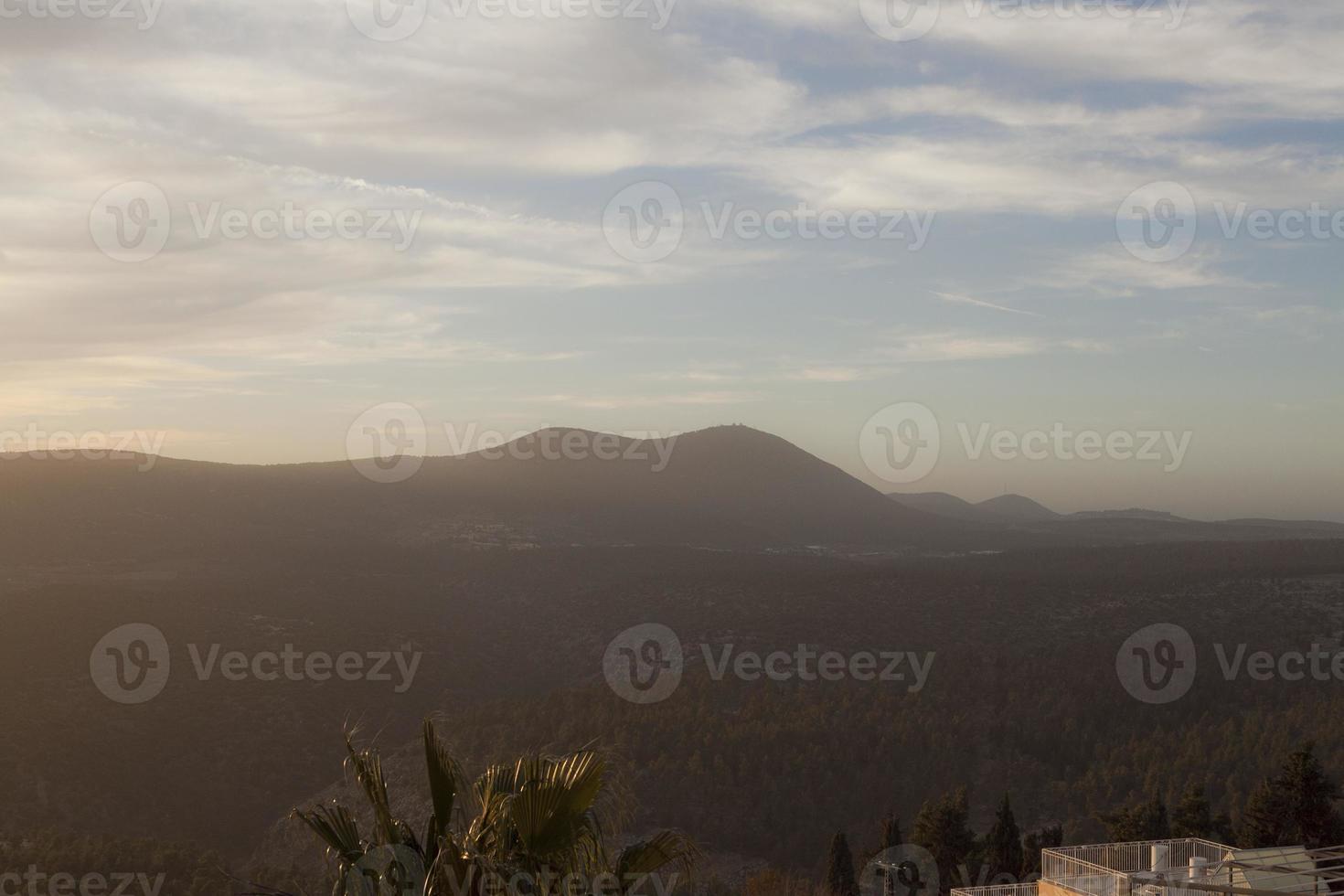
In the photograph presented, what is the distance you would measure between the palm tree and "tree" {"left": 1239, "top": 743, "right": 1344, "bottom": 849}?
31.0 m

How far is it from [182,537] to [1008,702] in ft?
215

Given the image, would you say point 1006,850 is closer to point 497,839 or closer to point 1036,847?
point 1036,847

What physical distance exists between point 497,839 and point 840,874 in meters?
31.4

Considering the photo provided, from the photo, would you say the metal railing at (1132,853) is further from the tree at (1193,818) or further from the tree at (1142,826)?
the tree at (1193,818)

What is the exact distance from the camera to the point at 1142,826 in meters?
34.7

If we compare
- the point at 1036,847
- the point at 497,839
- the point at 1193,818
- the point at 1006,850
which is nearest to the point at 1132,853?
the point at 1006,850

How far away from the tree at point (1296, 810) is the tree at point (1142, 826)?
7.13ft

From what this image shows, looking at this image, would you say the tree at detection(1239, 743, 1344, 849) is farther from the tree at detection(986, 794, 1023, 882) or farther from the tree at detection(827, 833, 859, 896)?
the tree at detection(827, 833, 859, 896)

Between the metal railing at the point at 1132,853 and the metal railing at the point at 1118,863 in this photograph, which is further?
the metal railing at the point at 1132,853

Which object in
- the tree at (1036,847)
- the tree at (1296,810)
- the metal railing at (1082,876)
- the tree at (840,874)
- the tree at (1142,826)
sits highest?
the metal railing at (1082,876)

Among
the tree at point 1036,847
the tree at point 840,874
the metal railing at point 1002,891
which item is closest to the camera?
the metal railing at point 1002,891

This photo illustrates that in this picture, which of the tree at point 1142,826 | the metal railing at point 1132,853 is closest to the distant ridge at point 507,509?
the tree at point 1142,826

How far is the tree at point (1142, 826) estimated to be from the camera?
34.2 meters

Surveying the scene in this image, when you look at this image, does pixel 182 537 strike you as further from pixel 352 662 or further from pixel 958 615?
pixel 958 615
